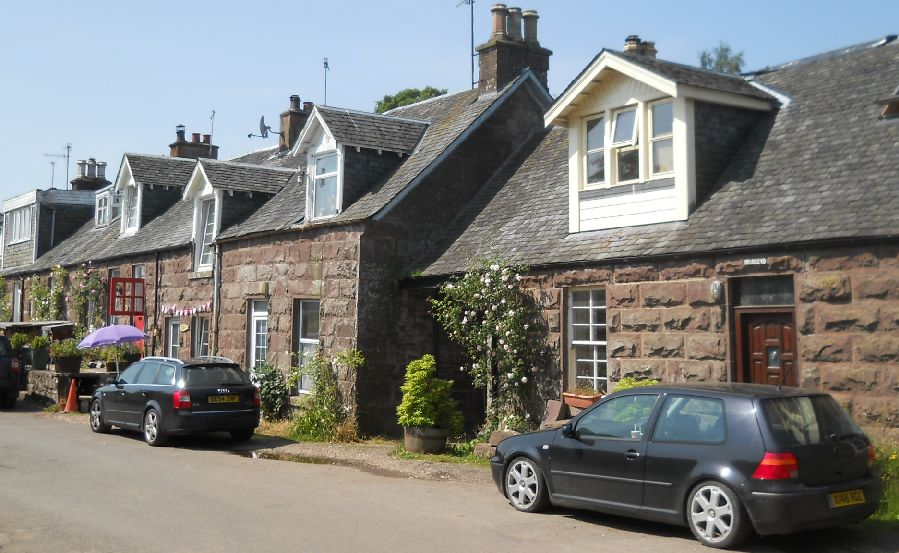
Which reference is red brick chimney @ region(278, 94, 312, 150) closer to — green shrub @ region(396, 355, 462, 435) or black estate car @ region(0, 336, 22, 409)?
black estate car @ region(0, 336, 22, 409)

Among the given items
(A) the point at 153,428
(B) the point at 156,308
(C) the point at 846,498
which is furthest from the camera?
(B) the point at 156,308

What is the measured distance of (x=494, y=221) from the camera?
17.4 m

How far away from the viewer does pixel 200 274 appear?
74.5 ft

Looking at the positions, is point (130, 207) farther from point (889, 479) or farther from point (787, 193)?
point (889, 479)

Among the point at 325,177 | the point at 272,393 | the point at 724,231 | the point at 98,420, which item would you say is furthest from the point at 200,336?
the point at 724,231

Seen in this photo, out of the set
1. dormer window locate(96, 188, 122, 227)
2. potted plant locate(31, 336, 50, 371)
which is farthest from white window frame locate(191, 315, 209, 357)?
dormer window locate(96, 188, 122, 227)

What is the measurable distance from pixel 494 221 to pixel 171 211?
14.7 metres

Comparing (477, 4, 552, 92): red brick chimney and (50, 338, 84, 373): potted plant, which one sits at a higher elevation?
(477, 4, 552, 92): red brick chimney

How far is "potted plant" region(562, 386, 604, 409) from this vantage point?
13195 mm

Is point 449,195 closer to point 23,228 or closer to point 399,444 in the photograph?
point 399,444

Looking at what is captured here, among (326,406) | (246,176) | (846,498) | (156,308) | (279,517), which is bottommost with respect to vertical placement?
(279,517)

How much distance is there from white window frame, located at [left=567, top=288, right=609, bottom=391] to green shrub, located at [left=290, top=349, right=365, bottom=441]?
432 cm

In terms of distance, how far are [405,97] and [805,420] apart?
3936 cm

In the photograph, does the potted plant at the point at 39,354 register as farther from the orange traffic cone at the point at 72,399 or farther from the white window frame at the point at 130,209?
the white window frame at the point at 130,209
